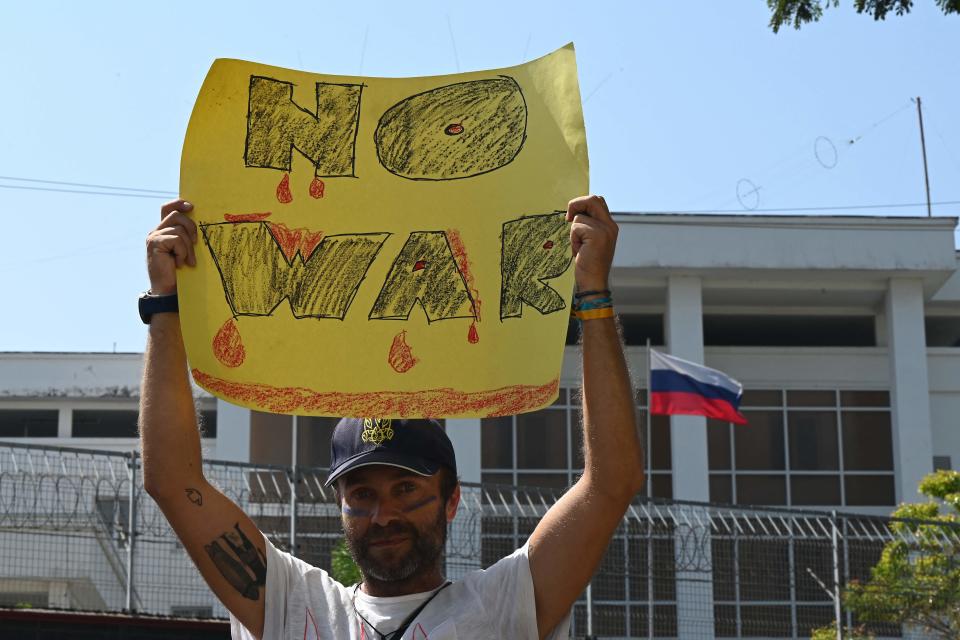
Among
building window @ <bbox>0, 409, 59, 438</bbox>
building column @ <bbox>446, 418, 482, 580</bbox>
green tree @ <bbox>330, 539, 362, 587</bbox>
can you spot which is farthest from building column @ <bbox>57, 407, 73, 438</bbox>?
green tree @ <bbox>330, 539, 362, 587</bbox>

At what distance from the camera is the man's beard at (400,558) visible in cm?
294

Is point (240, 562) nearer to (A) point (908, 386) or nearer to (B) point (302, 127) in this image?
(B) point (302, 127)

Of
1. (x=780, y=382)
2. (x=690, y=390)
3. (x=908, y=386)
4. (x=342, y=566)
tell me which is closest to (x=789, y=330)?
(x=780, y=382)

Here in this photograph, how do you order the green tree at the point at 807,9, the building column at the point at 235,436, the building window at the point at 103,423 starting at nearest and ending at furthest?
the green tree at the point at 807,9 → the building column at the point at 235,436 → the building window at the point at 103,423

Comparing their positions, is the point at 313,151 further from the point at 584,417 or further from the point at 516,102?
the point at 584,417

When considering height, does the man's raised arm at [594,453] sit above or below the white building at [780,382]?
below

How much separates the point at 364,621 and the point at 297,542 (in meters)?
8.83

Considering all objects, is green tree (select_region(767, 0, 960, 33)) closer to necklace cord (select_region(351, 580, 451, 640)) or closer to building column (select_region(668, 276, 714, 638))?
necklace cord (select_region(351, 580, 451, 640))

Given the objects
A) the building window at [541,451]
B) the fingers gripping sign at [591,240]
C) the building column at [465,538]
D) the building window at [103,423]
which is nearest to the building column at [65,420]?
the building window at [103,423]

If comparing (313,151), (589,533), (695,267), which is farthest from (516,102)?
(695,267)

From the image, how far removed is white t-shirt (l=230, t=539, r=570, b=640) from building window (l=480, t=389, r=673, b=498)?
22347mm

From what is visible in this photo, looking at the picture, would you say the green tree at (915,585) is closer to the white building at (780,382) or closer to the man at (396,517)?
the white building at (780,382)

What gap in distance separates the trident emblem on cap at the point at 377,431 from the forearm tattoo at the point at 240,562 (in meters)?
0.35

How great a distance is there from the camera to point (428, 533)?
2992 millimetres
